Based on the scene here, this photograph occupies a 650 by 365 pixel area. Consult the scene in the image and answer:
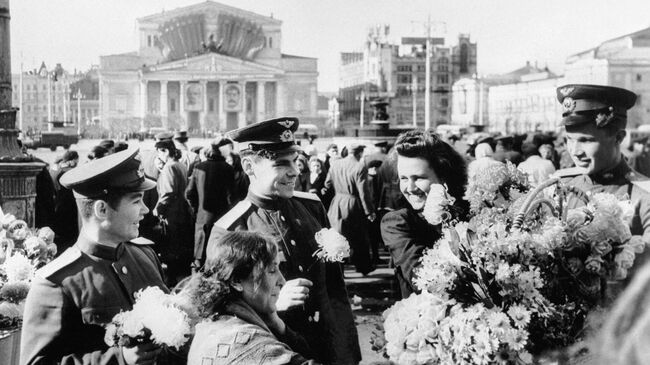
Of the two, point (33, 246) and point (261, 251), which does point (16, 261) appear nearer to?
point (33, 246)

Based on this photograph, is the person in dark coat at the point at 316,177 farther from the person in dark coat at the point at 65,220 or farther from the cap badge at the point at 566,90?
the cap badge at the point at 566,90

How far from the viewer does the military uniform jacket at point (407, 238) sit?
3.43m

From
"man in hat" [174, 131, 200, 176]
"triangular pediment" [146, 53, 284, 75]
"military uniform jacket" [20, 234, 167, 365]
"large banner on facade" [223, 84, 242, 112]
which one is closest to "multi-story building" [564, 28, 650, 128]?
"large banner on facade" [223, 84, 242, 112]

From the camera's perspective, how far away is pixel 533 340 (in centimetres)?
227

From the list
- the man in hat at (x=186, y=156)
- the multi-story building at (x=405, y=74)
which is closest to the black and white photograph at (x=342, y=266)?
the man in hat at (x=186, y=156)

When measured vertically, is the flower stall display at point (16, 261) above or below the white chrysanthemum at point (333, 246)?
below

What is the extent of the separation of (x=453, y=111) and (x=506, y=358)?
4048 inches

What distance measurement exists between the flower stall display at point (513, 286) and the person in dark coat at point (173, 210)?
690cm

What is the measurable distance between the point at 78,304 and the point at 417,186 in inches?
57.1

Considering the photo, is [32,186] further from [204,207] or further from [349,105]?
[349,105]

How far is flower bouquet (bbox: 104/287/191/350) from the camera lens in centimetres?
238

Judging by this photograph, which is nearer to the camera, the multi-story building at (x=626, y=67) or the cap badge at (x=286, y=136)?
the cap badge at (x=286, y=136)

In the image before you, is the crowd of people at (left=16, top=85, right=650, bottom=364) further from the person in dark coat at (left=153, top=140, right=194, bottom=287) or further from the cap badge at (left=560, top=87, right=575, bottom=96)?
the person in dark coat at (left=153, top=140, right=194, bottom=287)

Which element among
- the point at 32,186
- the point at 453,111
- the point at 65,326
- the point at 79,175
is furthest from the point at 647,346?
the point at 453,111
